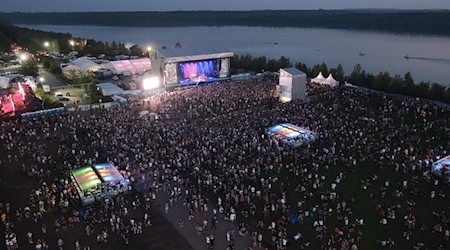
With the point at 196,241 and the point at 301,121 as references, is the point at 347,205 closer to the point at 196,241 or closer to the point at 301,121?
the point at 196,241

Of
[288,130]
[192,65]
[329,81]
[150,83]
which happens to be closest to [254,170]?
[288,130]

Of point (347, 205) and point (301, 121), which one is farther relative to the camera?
point (301, 121)

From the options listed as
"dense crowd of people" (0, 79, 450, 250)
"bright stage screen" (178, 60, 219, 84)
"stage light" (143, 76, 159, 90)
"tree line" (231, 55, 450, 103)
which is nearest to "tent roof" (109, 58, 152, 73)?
"bright stage screen" (178, 60, 219, 84)

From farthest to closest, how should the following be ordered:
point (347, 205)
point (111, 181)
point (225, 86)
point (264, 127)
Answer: point (225, 86)
point (264, 127)
point (111, 181)
point (347, 205)

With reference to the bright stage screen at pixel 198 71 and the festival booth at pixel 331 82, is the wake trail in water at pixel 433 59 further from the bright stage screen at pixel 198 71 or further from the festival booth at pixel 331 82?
the bright stage screen at pixel 198 71

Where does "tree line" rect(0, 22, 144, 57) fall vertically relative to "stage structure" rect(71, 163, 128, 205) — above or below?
above

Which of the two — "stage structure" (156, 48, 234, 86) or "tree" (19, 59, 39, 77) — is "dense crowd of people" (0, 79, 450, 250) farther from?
"tree" (19, 59, 39, 77)

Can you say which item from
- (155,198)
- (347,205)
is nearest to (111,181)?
(155,198)

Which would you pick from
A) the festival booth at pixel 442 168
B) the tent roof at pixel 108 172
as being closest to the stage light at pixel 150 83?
the tent roof at pixel 108 172
